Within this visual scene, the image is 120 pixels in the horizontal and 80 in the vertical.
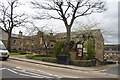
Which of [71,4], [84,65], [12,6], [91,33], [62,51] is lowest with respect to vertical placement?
[84,65]

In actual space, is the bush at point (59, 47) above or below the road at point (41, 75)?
above

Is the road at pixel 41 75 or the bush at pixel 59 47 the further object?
the bush at pixel 59 47

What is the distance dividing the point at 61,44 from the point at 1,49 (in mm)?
11491

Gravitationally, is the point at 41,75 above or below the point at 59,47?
below

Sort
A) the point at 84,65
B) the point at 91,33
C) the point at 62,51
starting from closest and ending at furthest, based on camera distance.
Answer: the point at 84,65, the point at 62,51, the point at 91,33

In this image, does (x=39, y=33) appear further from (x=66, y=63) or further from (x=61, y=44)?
(x=66, y=63)

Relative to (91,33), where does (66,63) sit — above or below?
below

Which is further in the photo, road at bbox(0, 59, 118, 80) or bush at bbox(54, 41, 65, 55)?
bush at bbox(54, 41, 65, 55)

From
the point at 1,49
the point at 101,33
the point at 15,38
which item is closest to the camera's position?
the point at 1,49

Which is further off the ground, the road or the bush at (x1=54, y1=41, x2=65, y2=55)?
the bush at (x1=54, y1=41, x2=65, y2=55)

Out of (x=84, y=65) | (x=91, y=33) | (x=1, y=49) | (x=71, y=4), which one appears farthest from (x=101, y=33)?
(x=1, y=49)

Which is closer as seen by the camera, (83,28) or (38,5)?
(38,5)

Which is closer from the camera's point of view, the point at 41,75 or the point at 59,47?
the point at 41,75

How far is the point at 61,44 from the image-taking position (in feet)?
83.7
